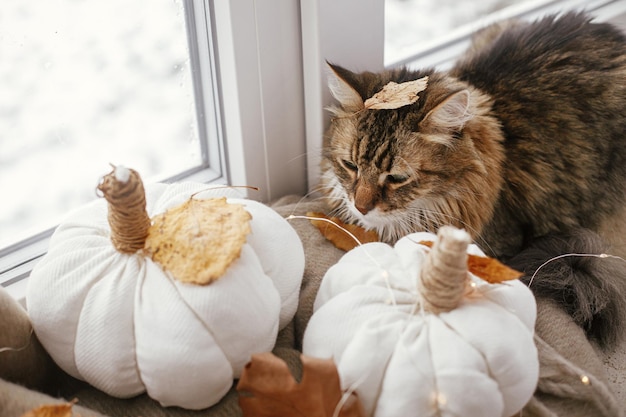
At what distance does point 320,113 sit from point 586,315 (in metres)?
0.66

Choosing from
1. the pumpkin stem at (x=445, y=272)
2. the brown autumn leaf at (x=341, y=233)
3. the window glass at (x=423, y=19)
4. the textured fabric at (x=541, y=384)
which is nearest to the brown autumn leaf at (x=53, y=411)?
the textured fabric at (x=541, y=384)

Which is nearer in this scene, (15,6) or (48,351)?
(48,351)

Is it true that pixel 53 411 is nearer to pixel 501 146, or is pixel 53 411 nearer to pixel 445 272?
pixel 445 272

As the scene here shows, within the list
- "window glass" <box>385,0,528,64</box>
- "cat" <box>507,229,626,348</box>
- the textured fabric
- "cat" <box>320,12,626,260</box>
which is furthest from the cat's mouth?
"window glass" <box>385,0,528,64</box>

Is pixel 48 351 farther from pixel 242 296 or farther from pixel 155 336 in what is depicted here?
pixel 242 296

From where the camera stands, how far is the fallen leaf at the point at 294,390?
71 centimetres

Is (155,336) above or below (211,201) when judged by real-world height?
below

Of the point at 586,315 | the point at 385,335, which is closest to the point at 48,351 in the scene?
the point at 385,335

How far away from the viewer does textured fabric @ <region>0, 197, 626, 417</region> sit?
834mm

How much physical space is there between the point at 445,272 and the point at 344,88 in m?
0.53


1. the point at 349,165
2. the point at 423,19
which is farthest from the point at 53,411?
the point at 423,19

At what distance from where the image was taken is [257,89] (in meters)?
1.19

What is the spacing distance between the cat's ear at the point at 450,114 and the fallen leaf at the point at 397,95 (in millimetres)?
47

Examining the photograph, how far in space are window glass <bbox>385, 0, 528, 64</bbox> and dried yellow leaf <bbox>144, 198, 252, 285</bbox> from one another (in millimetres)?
877
